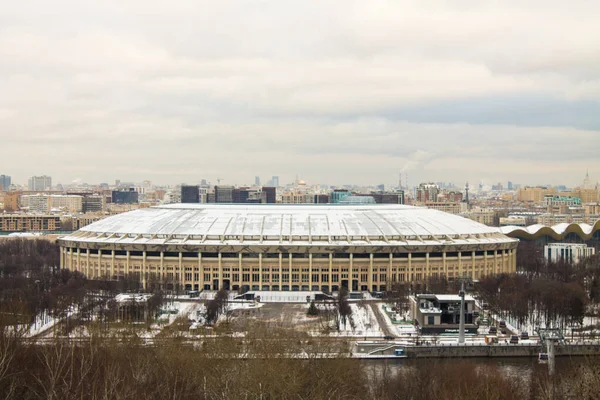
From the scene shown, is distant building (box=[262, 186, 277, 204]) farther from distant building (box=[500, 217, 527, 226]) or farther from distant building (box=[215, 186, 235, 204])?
distant building (box=[500, 217, 527, 226])

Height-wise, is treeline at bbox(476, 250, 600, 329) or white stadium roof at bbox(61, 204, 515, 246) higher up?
white stadium roof at bbox(61, 204, 515, 246)

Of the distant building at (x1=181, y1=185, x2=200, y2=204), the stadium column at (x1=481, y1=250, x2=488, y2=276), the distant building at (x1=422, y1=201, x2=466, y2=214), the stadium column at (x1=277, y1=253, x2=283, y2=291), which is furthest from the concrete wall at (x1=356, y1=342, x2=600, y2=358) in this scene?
the distant building at (x1=181, y1=185, x2=200, y2=204)

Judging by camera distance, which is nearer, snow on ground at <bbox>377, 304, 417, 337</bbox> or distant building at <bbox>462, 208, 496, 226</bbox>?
snow on ground at <bbox>377, 304, 417, 337</bbox>

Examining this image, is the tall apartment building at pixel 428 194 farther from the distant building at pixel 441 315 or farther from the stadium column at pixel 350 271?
the distant building at pixel 441 315

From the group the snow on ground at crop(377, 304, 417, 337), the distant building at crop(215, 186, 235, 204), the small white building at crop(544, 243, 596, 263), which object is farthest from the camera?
the distant building at crop(215, 186, 235, 204)

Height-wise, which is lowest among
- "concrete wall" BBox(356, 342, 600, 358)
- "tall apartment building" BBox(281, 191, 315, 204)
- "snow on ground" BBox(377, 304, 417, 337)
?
"concrete wall" BBox(356, 342, 600, 358)

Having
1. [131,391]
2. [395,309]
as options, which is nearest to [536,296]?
[395,309]

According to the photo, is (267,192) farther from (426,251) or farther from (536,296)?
(536,296)
